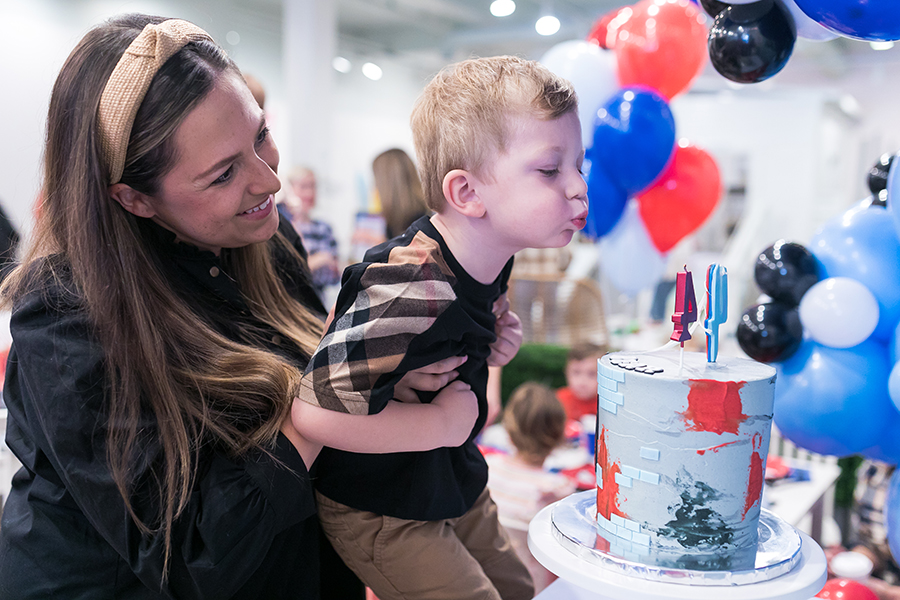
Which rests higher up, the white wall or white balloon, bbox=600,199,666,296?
the white wall

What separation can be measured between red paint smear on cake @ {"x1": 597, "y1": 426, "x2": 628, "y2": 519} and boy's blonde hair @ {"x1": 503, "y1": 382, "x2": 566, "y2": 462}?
1895 millimetres

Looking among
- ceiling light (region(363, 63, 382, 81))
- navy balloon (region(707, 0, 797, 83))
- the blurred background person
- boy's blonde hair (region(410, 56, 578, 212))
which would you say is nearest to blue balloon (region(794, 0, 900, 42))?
navy balloon (region(707, 0, 797, 83))

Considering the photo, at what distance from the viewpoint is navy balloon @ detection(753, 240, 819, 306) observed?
4.83 ft

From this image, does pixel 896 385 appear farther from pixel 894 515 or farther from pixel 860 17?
pixel 860 17

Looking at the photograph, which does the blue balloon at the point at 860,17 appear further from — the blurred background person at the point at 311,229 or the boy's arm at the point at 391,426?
the blurred background person at the point at 311,229

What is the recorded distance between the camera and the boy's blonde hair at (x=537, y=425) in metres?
2.69

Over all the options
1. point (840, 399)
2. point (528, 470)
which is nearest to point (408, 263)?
point (840, 399)

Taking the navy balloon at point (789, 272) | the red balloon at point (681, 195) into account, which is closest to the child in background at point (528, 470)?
the red balloon at point (681, 195)

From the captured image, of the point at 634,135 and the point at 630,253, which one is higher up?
the point at 634,135

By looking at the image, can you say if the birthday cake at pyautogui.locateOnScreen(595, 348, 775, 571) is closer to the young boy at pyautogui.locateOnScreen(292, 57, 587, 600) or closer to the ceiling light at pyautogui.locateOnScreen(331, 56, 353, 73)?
the young boy at pyautogui.locateOnScreen(292, 57, 587, 600)

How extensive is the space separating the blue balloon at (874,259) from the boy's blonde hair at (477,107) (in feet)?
2.80

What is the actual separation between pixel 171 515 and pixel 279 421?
0.57ft

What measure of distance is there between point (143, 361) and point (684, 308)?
2.18ft

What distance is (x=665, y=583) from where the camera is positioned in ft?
2.31
